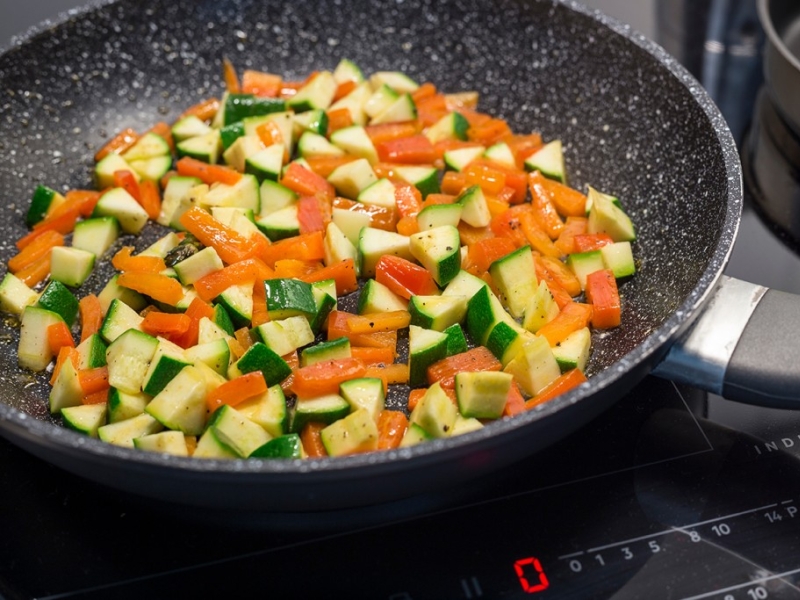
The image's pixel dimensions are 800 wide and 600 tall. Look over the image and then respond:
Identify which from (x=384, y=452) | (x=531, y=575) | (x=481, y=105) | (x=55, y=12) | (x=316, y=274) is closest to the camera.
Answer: (x=384, y=452)

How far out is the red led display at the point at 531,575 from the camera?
1264 millimetres

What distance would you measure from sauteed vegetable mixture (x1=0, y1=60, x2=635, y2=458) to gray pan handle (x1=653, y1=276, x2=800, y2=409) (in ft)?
0.75

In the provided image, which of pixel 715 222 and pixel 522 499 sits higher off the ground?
pixel 715 222

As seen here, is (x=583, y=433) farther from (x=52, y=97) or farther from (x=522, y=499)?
(x=52, y=97)

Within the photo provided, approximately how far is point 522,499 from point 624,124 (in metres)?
1.00

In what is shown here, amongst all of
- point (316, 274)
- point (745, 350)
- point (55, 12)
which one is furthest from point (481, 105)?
point (55, 12)

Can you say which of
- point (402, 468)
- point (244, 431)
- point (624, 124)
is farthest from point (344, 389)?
point (624, 124)

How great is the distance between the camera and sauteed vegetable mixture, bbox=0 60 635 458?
1442mm

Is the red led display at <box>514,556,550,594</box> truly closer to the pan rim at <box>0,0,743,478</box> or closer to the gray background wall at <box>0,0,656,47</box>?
the pan rim at <box>0,0,743,478</box>

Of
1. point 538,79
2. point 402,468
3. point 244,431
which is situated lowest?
point 244,431

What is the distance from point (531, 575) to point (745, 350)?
0.48m

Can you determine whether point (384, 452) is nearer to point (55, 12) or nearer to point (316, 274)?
point (316, 274)

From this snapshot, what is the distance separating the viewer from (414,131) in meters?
2.06

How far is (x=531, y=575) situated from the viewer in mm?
1277
